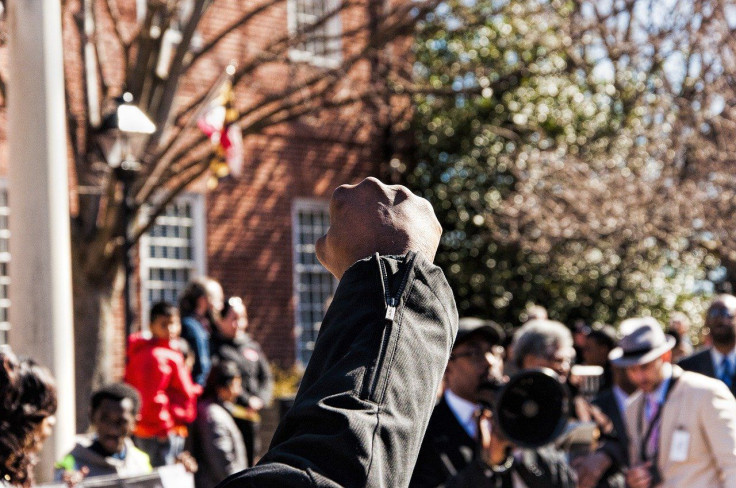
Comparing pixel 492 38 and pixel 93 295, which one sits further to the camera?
pixel 492 38

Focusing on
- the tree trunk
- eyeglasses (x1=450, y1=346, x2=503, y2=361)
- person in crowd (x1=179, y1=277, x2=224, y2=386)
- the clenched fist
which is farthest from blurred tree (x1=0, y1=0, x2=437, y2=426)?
the clenched fist

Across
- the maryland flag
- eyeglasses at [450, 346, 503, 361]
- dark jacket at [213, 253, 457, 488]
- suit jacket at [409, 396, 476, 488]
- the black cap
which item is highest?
the maryland flag

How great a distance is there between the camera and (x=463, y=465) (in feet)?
16.4

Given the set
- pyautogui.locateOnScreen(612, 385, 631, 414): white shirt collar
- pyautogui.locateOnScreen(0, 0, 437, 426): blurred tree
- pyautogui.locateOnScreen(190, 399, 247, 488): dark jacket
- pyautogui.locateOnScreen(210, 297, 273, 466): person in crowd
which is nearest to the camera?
pyautogui.locateOnScreen(612, 385, 631, 414): white shirt collar

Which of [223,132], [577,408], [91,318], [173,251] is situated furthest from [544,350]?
[173,251]

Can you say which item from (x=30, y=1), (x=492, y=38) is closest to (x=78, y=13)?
(x=30, y=1)

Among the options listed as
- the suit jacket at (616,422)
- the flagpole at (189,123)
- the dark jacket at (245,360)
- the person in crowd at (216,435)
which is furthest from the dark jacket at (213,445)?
the flagpole at (189,123)

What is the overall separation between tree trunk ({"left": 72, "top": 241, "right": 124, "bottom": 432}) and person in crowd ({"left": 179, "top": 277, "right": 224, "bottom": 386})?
6.55 feet

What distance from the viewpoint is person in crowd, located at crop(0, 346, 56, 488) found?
3.58 metres

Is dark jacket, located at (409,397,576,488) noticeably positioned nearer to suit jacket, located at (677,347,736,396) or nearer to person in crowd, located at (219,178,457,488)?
suit jacket, located at (677,347,736,396)

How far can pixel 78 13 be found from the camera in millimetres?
12039

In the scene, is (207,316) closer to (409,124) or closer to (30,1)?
(30,1)

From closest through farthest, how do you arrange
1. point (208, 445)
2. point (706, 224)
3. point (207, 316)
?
point (208, 445) < point (207, 316) < point (706, 224)

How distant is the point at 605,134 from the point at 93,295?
921cm
